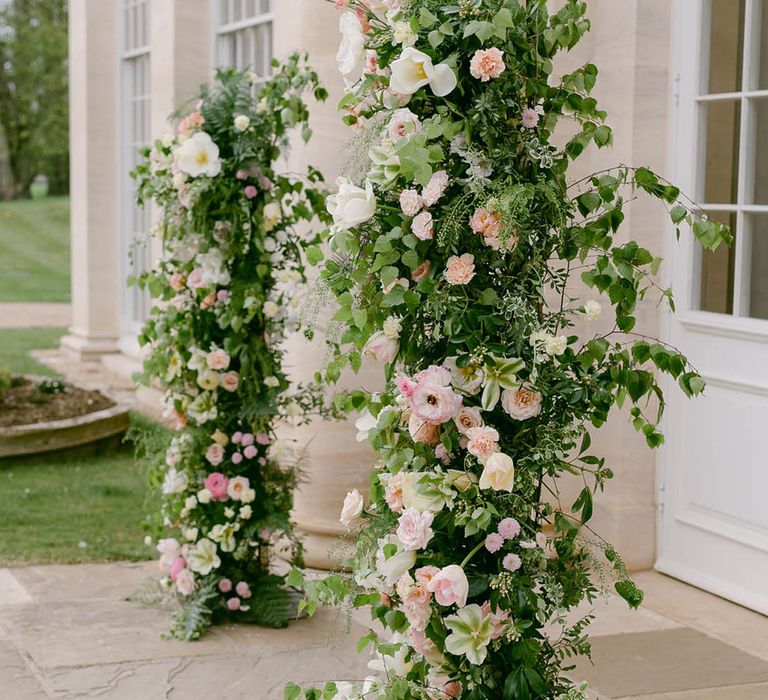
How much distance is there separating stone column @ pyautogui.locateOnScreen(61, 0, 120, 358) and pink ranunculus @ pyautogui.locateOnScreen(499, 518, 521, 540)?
8.78m

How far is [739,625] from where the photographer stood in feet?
15.6

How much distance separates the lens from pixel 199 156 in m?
4.56

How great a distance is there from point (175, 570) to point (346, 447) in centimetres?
103

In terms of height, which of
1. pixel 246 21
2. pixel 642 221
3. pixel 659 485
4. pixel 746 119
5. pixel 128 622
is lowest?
pixel 128 622

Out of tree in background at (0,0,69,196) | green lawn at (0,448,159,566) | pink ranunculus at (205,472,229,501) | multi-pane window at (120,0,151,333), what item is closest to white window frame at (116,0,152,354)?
multi-pane window at (120,0,151,333)

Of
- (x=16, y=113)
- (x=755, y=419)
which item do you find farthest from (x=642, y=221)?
(x=16, y=113)

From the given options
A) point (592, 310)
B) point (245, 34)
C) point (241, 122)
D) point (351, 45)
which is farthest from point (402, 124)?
point (245, 34)

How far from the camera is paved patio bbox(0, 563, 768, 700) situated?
412 cm

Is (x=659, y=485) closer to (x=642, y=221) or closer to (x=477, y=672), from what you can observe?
(x=642, y=221)

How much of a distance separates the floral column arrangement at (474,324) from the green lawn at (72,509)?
7.64ft

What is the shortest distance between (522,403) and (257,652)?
78.4 inches

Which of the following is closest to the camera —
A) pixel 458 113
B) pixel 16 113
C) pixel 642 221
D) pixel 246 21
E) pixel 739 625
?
pixel 458 113

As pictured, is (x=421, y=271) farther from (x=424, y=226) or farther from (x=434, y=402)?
(x=434, y=402)

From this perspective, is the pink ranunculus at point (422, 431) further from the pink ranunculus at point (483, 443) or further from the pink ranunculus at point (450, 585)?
the pink ranunculus at point (450, 585)
